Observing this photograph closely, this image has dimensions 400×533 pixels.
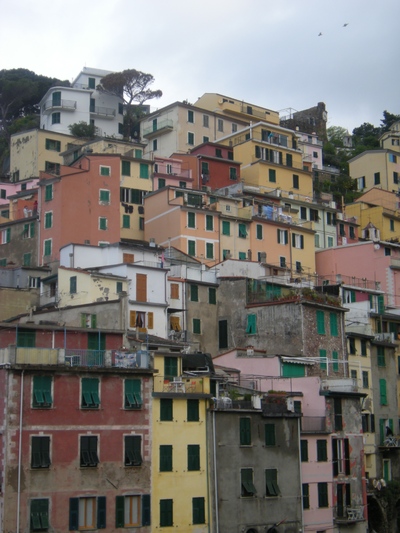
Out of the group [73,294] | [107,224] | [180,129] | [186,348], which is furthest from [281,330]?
[180,129]

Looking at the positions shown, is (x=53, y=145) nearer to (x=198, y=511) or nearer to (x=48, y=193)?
(x=48, y=193)

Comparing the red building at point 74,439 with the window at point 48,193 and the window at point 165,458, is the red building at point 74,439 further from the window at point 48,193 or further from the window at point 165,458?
the window at point 48,193

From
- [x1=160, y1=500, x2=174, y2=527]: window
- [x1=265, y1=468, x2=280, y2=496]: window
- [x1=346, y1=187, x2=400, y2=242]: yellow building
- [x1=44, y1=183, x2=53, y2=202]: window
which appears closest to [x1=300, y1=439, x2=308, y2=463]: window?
[x1=265, y1=468, x2=280, y2=496]: window

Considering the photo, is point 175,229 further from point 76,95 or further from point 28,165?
point 76,95

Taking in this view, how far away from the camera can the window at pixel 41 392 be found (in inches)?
1784

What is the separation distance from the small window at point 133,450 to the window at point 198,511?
12.1ft

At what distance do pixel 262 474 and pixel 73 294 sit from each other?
1796 centimetres

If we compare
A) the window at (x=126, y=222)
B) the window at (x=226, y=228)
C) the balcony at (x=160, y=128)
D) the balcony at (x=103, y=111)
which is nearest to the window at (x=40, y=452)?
the window at (x=126, y=222)

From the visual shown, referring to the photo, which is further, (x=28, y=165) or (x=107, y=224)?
(x=28, y=165)

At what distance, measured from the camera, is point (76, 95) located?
372ft

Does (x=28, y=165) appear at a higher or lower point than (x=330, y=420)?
higher

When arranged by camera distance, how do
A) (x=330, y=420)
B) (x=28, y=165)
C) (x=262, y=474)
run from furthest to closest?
(x=28, y=165)
(x=330, y=420)
(x=262, y=474)

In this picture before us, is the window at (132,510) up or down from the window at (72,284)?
down

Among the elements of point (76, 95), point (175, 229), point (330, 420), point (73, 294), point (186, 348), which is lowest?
point (330, 420)
